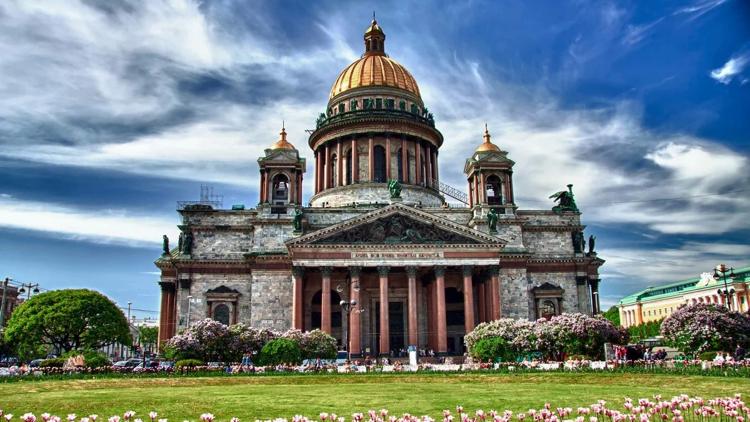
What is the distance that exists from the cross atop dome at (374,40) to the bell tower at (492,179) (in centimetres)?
2188

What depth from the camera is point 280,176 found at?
201 feet

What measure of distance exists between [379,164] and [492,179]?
13085mm

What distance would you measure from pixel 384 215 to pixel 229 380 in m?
24.5

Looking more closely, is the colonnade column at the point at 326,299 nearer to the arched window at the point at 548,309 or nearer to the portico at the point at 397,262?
the portico at the point at 397,262

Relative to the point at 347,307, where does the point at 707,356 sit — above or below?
below

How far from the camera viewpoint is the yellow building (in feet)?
311

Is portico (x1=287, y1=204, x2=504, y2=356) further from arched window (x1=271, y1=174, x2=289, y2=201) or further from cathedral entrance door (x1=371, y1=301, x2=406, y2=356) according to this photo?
arched window (x1=271, y1=174, x2=289, y2=201)

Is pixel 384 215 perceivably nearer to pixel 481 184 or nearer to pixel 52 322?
pixel 481 184

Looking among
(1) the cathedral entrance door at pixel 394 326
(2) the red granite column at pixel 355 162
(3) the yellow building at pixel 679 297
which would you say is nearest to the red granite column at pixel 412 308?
(1) the cathedral entrance door at pixel 394 326

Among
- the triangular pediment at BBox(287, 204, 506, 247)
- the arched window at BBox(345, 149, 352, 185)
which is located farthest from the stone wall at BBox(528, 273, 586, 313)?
the arched window at BBox(345, 149, 352, 185)

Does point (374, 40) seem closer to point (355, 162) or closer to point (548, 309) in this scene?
point (355, 162)

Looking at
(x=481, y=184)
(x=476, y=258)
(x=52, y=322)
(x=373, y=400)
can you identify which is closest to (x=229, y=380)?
(x=373, y=400)

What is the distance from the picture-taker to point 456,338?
189 ft

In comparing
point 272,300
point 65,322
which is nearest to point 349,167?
point 272,300
